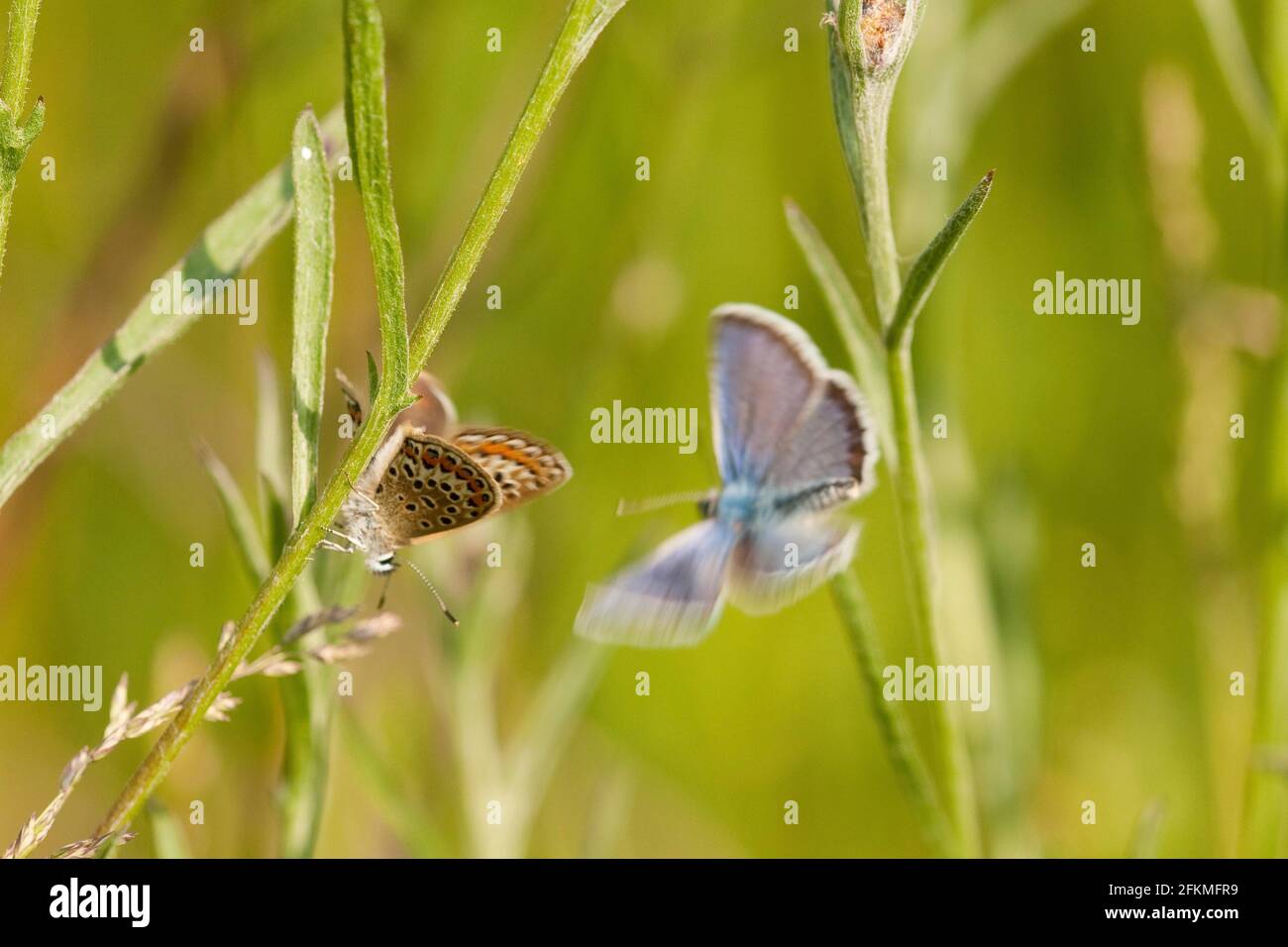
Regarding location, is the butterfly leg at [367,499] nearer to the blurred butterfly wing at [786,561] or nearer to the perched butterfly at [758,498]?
the perched butterfly at [758,498]

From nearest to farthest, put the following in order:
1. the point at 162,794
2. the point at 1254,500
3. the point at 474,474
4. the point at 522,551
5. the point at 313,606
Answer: the point at 474,474 < the point at 313,606 < the point at 162,794 < the point at 522,551 < the point at 1254,500

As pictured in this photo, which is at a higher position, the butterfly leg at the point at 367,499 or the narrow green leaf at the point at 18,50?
the narrow green leaf at the point at 18,50

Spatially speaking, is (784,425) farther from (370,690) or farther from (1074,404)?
(1074,404)

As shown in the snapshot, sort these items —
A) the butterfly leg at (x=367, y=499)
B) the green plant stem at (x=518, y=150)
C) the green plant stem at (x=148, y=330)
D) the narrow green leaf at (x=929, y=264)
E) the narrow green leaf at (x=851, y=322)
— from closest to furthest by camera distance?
1. the green plant stem at (x=518, y=150)
2. the narrow green leaf at (x=929, y=264)
3. the green plant stem at (x=148, y=330)
4. the butterfly leg at (x=367, y=499)
5. the narrow green leaf at (x=851, y=322)

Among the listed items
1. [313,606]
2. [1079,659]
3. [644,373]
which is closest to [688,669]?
[644,373]

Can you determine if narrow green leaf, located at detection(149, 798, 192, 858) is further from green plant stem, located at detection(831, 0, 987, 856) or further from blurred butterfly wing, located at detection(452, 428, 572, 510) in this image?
green plant stem, located at detection(831, 0, 987, 856)

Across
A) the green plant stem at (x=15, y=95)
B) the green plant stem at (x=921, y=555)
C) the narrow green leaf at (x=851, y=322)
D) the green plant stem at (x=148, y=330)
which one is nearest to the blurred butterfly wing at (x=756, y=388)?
the narrow green leaf at (x=851, y=322)
